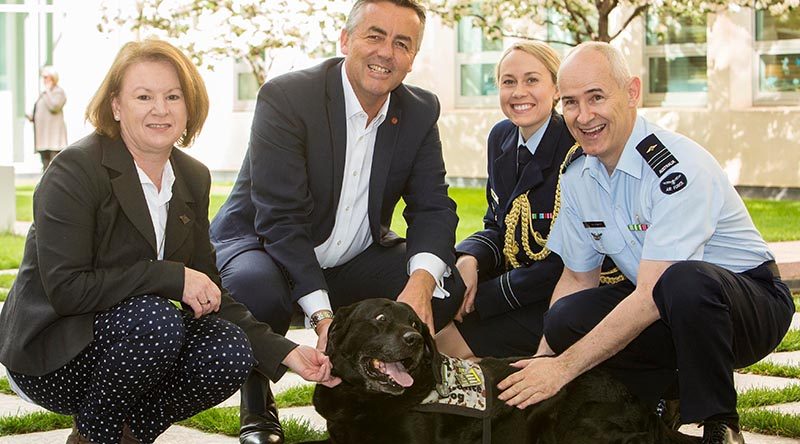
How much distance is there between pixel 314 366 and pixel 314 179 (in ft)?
3.04

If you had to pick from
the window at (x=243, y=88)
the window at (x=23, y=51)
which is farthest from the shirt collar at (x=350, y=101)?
the window at (x=23, y=51)

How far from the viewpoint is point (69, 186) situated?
3.01 metres

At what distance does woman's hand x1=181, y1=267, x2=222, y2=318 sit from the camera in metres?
3.11

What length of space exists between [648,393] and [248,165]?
5.31 ft

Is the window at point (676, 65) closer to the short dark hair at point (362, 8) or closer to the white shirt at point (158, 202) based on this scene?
the short dark hair at point (362, 8)

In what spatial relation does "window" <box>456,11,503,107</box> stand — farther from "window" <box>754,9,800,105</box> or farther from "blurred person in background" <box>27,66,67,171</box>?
"blurred person in background" <box>27,66,67,171</box>

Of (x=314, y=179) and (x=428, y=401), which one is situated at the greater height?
(x=314, y=179)

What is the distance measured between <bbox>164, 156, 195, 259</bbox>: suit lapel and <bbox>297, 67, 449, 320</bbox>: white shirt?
75 centimetres

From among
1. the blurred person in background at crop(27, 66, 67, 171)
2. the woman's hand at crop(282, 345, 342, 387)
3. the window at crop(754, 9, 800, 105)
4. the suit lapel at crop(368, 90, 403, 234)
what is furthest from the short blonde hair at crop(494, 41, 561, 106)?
the blurred person in background at crop(27, 66, 67, 171)

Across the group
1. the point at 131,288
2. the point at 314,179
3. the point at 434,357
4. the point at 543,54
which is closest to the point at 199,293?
the point at 131,288

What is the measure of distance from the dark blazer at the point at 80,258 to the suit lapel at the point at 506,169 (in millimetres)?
1301

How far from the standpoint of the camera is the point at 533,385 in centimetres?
324

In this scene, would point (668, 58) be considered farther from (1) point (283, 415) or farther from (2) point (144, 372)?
(2) point (144, 372)

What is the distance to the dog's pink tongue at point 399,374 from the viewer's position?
10.1 feet
